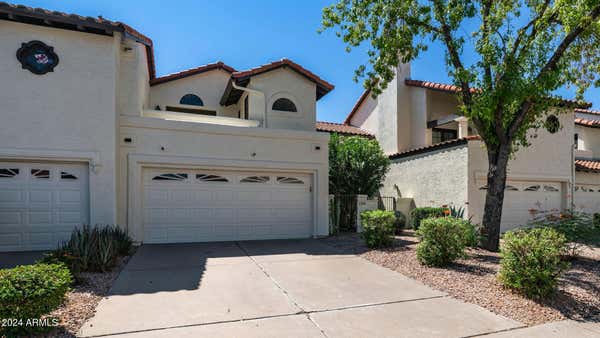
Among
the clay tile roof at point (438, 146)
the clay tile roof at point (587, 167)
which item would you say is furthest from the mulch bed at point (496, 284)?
the clay tile roof at point (587, 167)

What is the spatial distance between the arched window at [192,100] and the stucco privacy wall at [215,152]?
5.45 m

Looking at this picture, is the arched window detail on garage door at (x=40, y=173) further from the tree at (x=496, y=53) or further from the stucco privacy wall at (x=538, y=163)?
the stucco privacy wall at (x=538, y=163)

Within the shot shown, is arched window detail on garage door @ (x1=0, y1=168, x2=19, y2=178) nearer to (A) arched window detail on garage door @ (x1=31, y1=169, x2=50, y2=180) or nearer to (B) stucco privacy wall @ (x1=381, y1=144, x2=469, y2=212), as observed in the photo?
(A) arched window detail on garage door @ (x1=31, y1=169, x2=50, y2=180)

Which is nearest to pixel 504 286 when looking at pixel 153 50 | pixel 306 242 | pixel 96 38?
pixel 306 242

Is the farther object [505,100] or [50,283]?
[505,100]

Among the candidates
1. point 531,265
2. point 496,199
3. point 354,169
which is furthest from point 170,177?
point 496,199

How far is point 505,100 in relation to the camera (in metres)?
7.88

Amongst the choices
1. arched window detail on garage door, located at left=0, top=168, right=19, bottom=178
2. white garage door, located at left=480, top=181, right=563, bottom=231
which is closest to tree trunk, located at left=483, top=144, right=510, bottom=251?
white garage door, located at left=480, top=181, right=563, bottom=231

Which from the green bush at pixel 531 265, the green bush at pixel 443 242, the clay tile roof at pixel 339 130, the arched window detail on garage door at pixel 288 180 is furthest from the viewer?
the clay tile roof at pixel 339 130

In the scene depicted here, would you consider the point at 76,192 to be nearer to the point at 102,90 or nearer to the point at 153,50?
the point at 102,90

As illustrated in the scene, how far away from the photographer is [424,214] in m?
12.8

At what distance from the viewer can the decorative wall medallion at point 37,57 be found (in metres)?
8.11

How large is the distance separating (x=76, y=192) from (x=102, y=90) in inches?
109

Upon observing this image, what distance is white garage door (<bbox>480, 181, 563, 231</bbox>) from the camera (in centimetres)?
1330
